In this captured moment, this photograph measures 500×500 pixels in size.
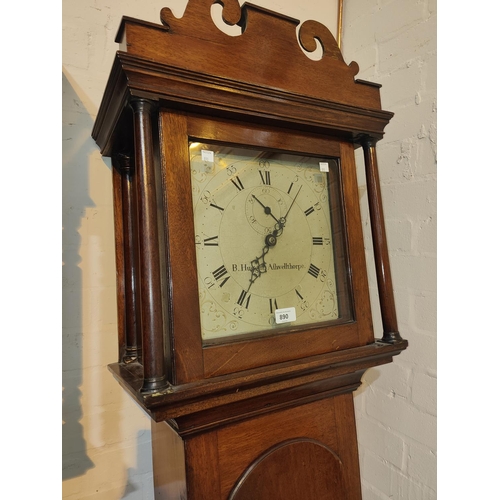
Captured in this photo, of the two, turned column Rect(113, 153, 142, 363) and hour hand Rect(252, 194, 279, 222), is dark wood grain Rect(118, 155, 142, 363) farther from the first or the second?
hour hand Rect(252, 194, 279, 222)

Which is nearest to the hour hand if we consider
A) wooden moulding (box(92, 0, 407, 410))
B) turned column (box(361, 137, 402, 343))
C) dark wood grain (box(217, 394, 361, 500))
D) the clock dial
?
the clock dial

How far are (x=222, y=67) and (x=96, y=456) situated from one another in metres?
0.81

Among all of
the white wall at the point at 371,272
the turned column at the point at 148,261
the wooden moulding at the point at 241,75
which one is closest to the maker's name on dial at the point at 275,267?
the turned column at the point at 148,261

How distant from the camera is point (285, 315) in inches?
26.9

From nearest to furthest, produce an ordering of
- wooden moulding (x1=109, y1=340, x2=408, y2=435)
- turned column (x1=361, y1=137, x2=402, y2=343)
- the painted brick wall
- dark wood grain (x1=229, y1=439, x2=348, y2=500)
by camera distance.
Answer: wooden moulding (x1=109, y1=340, x2=408, y2=435), dark wood grain (x1=229, y1=439, x2=348, y2=500), turned column (x1=361, y1=137, x2=402, y2=343), the painted brick wall

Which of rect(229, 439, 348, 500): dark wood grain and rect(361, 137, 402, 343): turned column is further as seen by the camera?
rect(361, 137, 402, 343): turned column

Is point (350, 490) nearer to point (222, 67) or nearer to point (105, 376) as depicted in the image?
point (105, 376)

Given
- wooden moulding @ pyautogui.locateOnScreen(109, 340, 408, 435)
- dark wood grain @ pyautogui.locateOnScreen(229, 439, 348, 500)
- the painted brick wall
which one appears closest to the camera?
wooden moulding @ pyautogui.locateOnScreen(109, 340, 408, 435)

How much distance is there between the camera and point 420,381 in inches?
36.6

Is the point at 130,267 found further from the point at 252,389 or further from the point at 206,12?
the point at 206,12

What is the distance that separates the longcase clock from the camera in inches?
22.1

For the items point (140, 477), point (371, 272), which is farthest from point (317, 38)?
point (140, 477)

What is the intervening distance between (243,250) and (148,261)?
175 millimetres
